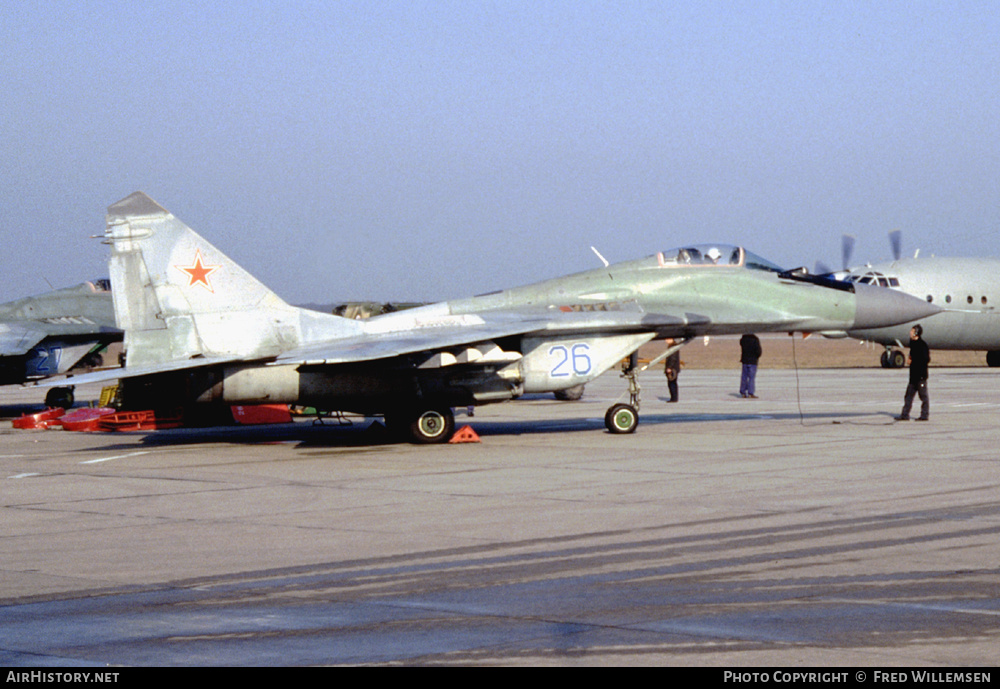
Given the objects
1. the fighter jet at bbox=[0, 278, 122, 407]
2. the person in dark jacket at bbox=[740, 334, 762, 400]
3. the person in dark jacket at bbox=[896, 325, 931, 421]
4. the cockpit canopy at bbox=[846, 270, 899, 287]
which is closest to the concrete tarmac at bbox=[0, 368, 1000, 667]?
the person in dark jacket at bbox=[896, 325, 931, 421]

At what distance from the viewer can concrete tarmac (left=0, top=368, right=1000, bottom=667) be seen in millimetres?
6789

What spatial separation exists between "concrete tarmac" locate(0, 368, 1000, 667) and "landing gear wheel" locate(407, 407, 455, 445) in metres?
0.43

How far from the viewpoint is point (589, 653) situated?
6.49 meters

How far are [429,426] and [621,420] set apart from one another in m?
3.39

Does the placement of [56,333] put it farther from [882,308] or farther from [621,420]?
[882,308]

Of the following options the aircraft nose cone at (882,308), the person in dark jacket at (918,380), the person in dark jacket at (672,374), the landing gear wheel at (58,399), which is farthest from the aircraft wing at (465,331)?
the landing gear wheel at (58,399)

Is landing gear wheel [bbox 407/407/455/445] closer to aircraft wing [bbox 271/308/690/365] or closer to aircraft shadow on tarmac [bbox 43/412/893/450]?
aircraft shadow on tarmac [bbox 43/412/893/450]

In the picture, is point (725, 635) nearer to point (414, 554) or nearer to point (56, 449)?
point (414, 554)

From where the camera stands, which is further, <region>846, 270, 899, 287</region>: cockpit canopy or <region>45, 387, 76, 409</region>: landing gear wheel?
<region>846, 270, 899, 287</region>: cockpit canopy

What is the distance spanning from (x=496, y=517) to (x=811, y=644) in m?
5.62

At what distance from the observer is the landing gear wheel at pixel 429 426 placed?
20.3 metres

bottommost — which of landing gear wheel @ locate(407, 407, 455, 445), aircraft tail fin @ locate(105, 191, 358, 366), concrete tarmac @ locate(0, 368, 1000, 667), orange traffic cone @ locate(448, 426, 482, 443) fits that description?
concrete tarmac @ locate(0, 368, 1000, 667)

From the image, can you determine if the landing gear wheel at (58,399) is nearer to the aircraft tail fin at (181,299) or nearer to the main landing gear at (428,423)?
the aircraft tail fin at (181,299)

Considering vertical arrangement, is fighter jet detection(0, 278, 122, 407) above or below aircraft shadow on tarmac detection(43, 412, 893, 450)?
above
